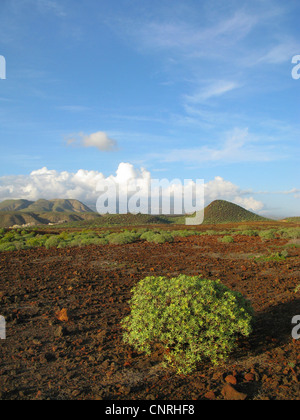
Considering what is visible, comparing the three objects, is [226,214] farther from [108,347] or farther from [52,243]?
[108,347]

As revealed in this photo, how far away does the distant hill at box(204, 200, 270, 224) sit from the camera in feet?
269

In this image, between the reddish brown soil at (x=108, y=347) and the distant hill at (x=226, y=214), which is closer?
the reddish brown soil at (x=108, y=347)

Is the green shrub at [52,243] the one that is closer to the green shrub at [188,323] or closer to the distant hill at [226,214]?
the green shrub at [188,323]

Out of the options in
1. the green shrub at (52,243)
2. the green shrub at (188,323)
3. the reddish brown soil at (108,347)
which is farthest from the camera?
the green shrub at (52,243)

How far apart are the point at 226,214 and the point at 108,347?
83.3 meters

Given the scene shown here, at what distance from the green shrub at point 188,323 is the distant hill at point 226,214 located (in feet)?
251

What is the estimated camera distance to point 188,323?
4609 millimetres

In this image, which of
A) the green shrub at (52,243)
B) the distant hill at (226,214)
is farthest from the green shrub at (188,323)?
the distant hill at (226,214)

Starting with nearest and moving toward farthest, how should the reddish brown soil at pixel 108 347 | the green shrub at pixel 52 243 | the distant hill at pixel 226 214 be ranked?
the reddish brown soil at pixel 108 347 → the green shrub at pixel 52 243 → the distant hill at pixel 226 214

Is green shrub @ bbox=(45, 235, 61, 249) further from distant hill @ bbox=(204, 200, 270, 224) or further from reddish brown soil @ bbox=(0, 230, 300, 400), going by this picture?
distant hill @ bbox=(204, 200, 270, 224)

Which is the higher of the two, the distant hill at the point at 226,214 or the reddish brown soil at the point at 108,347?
the distant hill at the point at 226,214

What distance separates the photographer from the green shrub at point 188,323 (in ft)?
14.9
